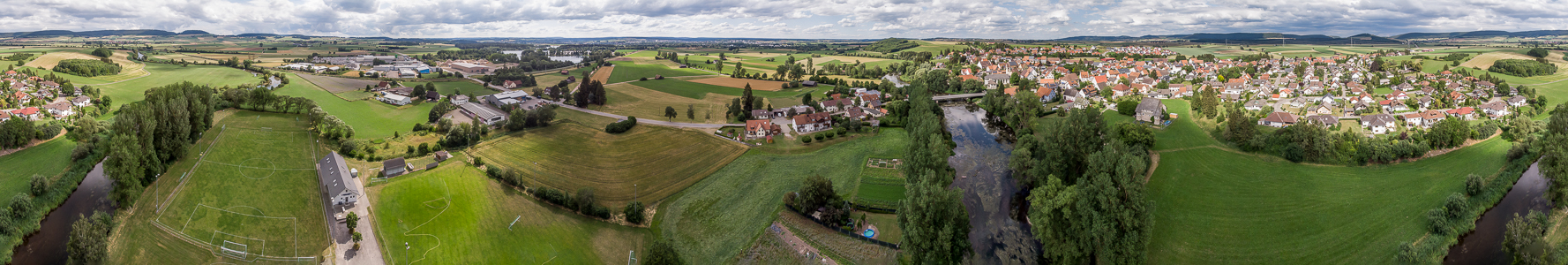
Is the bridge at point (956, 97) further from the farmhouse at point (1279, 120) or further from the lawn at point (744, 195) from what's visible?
the farmhouse at point (1279, 120)

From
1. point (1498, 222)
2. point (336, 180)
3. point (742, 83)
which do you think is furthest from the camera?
point (742, 83)

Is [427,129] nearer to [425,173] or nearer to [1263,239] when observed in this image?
[425,173]

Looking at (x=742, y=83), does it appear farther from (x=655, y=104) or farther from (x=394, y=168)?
(x=394, y=168)

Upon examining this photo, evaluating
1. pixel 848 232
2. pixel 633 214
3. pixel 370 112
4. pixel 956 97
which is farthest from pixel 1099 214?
pixel 370 112

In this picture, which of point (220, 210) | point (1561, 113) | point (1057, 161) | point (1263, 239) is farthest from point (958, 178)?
point (220, 210)

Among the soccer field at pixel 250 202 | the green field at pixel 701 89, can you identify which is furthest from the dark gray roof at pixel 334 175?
the green field at pixel 701 89
